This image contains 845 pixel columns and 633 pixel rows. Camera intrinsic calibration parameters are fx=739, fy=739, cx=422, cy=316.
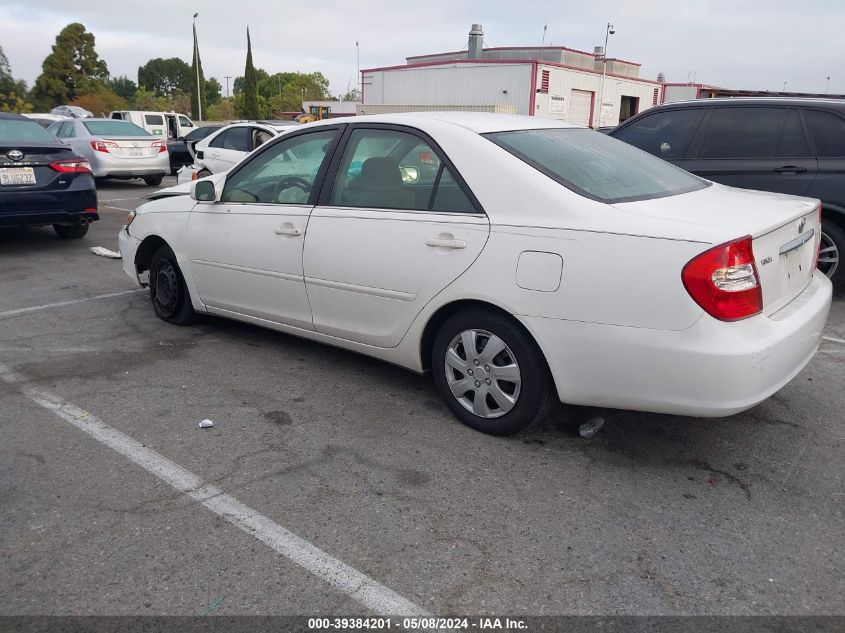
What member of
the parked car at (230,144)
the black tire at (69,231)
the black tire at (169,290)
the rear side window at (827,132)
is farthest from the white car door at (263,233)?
the parked car at (230,144)

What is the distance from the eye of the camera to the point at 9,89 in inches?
2258

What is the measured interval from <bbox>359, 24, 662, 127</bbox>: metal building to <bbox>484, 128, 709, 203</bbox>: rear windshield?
19.6 metres

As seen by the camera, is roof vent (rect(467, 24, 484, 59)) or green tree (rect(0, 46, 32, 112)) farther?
green tree (rect(0, 46, 32, 112))

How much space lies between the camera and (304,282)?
14.2ft

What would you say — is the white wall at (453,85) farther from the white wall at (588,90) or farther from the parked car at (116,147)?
the parked car at (116,147)

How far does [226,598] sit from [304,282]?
217 centimetres

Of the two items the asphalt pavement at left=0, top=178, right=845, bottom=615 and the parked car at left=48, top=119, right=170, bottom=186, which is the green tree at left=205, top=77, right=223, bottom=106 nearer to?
the parked car at left=48, top=119, right=170, bottom=186

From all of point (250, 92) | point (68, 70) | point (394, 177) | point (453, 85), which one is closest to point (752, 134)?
point (394, 177)

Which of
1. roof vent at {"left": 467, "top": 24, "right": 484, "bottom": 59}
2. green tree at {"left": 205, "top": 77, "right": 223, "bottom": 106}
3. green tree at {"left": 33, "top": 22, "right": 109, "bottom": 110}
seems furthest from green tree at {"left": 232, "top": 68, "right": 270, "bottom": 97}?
roof vent at {"left": 467, "top": 24, "right": 484, "bottom": 59}

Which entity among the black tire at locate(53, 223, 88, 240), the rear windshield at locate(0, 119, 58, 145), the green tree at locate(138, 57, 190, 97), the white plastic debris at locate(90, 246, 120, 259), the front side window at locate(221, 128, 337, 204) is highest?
the green tree at locate(138, 57, 190, 97)

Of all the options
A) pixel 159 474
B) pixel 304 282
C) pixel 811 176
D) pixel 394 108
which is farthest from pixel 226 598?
pixel 394 108

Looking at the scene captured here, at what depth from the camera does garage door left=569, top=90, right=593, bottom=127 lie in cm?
2725

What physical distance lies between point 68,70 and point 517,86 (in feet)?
173

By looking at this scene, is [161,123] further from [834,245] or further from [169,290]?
[834,245]
